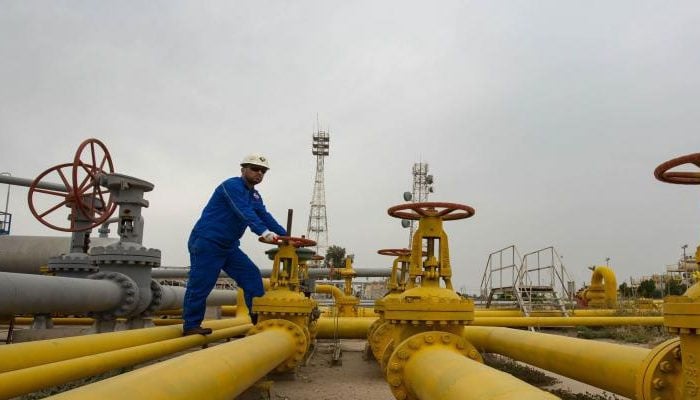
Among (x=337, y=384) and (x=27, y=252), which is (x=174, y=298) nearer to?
(x=337, y=384)

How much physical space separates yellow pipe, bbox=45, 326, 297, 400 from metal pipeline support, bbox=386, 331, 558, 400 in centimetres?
71

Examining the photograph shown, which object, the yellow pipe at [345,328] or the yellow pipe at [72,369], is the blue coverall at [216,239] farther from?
the yellow pipe at [345,328]

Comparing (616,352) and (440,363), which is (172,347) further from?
(616,352)

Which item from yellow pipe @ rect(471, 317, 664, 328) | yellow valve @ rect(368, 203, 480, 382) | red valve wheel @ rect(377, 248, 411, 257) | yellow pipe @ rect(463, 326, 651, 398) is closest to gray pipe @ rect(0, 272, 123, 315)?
yellow valve @ rect(368, 203, 480, 382)

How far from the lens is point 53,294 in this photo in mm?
3654

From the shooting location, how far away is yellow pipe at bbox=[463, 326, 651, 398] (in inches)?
90.0

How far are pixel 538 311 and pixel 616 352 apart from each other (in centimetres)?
644

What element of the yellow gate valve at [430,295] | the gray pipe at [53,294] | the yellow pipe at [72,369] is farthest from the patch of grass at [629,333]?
the gray pipe at [53,294]

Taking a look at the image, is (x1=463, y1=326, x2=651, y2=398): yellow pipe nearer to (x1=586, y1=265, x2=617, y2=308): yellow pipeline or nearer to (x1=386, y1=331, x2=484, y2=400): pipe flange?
(x1=386, y1=331, x2=484, y2=400): pipe flange

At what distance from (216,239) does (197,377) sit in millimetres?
2304

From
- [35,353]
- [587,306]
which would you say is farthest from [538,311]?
[35,353]

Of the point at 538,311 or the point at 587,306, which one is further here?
the point at 587,306

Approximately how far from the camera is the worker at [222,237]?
152 inches

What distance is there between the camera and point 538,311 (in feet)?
28.0
